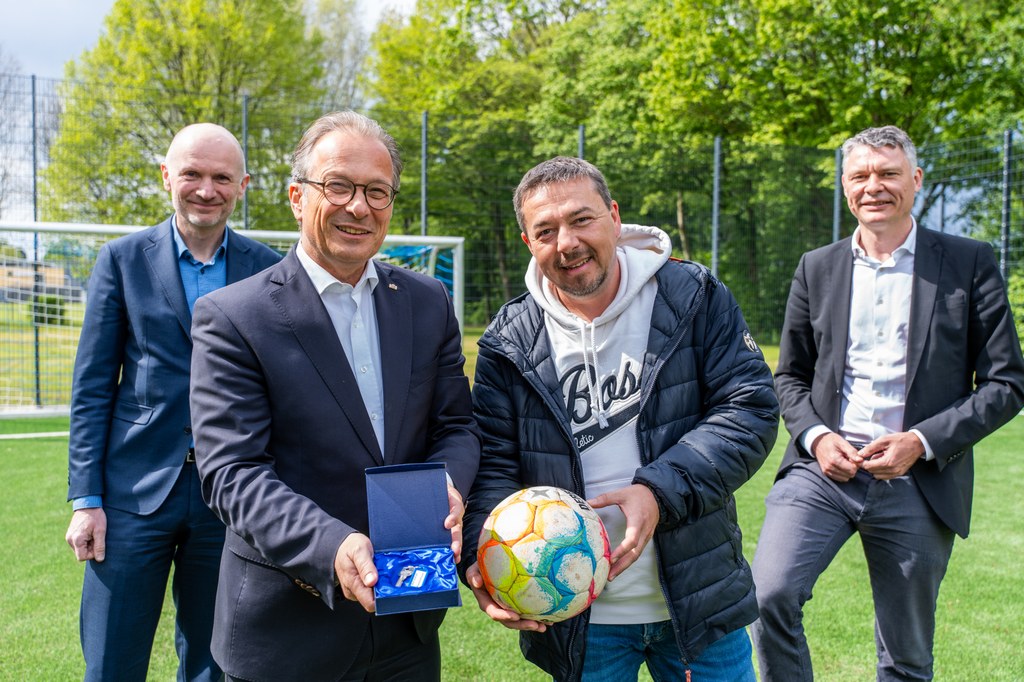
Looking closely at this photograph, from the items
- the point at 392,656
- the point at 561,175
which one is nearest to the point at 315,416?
the point at 392,656

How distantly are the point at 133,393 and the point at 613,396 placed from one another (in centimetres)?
175

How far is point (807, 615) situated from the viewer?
14.7ft

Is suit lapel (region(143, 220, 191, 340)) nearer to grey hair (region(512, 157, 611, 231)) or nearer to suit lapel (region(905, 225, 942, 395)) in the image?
grey hair (region(512, 157, 611, 231))

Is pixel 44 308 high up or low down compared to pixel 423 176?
down

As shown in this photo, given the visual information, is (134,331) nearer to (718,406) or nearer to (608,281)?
(608,281)

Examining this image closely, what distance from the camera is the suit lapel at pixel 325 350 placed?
2.05m

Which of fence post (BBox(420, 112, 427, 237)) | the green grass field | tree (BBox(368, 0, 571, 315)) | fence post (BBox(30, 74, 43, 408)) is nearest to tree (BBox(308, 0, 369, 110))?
tree (BBox(368, 0, 571, 315))

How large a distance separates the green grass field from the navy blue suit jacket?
1.40 metres

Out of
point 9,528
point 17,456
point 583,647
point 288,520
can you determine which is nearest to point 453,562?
point 288,520

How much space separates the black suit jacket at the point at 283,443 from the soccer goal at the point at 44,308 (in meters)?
7.82

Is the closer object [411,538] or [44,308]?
[411,538]

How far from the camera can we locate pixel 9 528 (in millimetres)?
5805

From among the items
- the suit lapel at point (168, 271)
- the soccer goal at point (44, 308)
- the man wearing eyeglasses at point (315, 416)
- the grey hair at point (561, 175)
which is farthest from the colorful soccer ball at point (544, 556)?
the soccer goal at point (44, 308)

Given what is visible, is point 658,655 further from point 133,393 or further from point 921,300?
point 133,393
